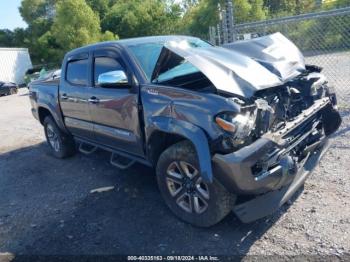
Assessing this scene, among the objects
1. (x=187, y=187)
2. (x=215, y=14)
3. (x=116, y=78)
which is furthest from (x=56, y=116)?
(x=215, y=14)

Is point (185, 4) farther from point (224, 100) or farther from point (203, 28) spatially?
point (224, 100)

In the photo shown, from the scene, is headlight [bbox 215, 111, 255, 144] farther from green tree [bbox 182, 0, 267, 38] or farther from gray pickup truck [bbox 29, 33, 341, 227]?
green tree [bbox 182, 0, 267, 38]

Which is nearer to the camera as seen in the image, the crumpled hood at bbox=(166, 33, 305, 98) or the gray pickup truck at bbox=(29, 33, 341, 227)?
the gray pickup truck at bbox=(29, 33, 341, 227)

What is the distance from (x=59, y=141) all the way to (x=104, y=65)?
2331 mm

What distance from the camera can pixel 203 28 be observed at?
2345 cm

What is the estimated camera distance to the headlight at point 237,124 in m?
3.11

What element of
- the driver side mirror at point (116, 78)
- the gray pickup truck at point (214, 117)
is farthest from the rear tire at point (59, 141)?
the driver side mirror at point (116, 78)

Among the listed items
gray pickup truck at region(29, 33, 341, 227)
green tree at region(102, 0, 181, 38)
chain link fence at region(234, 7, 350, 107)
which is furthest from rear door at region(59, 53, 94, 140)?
green tree at region(102, 0, 181, 38)

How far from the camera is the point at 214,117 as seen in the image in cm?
319

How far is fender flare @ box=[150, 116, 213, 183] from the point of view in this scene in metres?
3.12

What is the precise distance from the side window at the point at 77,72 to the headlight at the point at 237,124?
8.79 ft

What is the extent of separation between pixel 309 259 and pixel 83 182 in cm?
339

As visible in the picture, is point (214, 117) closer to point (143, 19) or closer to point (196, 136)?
point (196, 136)

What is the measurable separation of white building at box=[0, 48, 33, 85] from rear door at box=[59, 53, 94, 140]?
103 feet
